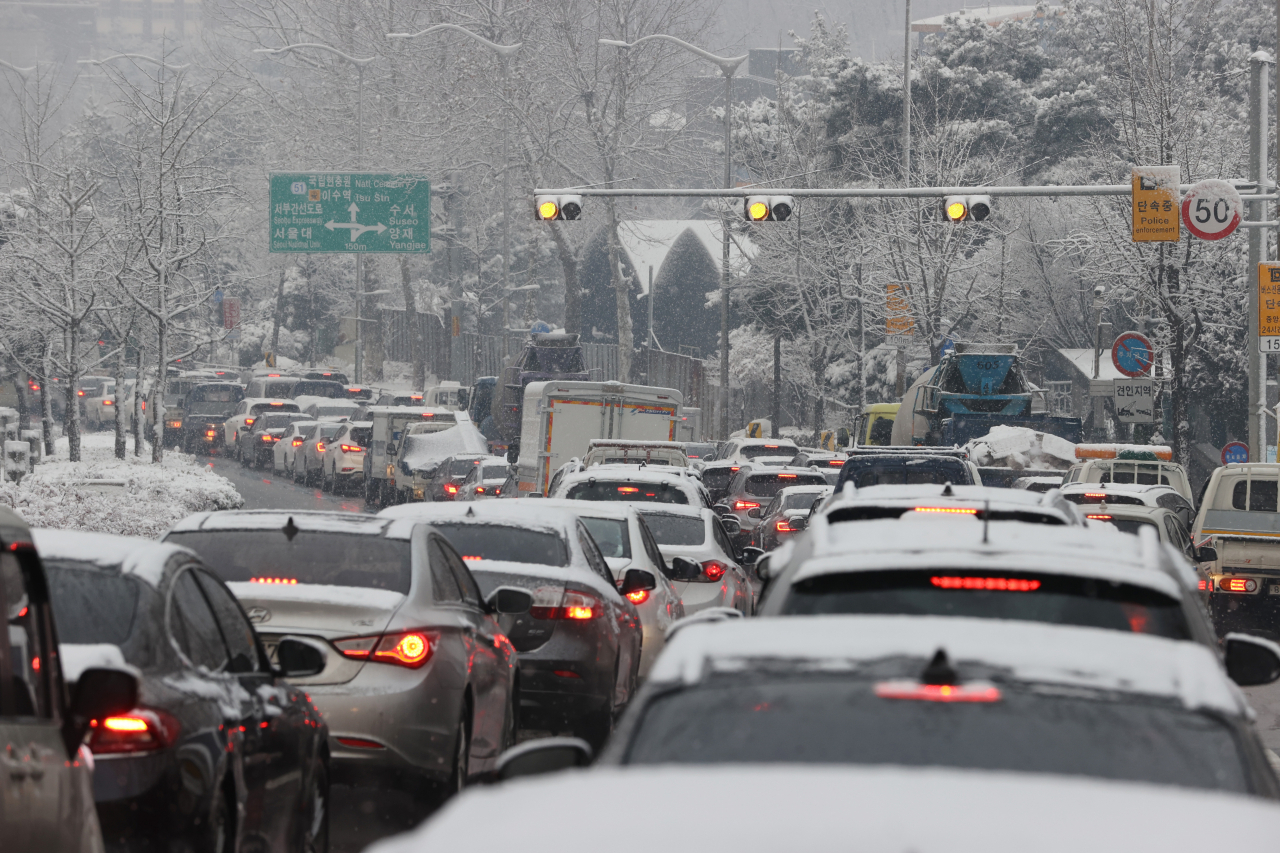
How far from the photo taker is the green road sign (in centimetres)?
4512

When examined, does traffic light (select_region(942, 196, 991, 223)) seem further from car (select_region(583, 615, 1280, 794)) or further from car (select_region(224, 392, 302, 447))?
car (select_region(224, 392, 302, 447))

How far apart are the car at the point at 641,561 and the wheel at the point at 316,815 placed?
5.38m

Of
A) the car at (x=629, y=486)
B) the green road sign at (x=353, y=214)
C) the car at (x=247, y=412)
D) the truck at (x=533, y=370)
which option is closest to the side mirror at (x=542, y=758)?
the car at (x=629, y=486)

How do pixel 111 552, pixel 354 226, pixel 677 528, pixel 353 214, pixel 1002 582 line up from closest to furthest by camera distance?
pixel 1002 582 < pixel 111 552 < pixel 677 528 < pixel 353 214 < pixel 354 226

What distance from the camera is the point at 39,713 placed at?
477cm

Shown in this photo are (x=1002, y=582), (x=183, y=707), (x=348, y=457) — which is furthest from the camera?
(x=348, y=457)

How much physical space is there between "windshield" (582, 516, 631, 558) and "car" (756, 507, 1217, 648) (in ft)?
27.3

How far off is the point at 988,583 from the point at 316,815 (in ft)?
10.6

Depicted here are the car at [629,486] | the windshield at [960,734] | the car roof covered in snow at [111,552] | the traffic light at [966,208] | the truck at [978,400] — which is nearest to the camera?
the windshield at [960,734]

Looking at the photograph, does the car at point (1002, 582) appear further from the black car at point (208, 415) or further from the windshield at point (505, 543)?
the black car at point (208, 415)

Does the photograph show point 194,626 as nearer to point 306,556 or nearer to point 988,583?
point 306,556

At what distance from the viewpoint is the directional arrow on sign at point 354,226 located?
45.3 meters

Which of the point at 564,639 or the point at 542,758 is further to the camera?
the point at 564,639

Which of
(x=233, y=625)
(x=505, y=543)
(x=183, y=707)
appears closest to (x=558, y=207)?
(x=505, y=543)
